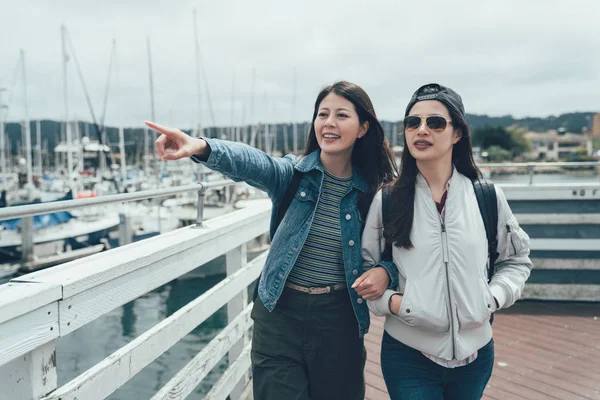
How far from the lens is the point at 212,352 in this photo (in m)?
2.43

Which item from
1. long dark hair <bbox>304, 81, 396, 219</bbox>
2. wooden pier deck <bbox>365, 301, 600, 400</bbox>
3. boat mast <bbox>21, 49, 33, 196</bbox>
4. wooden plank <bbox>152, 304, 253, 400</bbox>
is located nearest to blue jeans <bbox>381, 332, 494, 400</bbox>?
long dark hair <bbox>304, 81, 396, 219</bbox>

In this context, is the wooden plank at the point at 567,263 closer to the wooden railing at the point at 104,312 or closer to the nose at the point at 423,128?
the wooden railing at the point at 104,312

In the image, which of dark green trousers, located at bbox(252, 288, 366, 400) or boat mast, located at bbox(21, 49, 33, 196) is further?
boat mast, located at bbox(21, 49, 33, 196)

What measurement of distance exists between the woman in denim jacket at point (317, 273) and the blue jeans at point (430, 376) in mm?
223

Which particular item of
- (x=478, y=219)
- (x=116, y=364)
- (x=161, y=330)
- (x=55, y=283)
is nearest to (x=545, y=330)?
(x=478, y=219)

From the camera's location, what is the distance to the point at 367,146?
2.19m

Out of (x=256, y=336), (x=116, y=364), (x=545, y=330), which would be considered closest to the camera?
(x=116, y=364)

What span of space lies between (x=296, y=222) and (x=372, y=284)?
1.28 feet

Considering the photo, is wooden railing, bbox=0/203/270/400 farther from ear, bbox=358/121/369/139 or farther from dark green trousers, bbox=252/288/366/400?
ear, bbox=358/121/369/139

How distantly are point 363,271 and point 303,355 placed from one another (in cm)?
40

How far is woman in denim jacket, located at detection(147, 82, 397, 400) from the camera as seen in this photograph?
1986mm

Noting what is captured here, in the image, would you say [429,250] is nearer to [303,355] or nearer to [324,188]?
[324,188]

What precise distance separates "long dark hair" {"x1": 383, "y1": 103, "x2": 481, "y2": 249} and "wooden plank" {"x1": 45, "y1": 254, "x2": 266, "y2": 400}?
0.89 metres

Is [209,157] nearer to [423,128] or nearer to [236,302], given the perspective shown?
[423,128]
